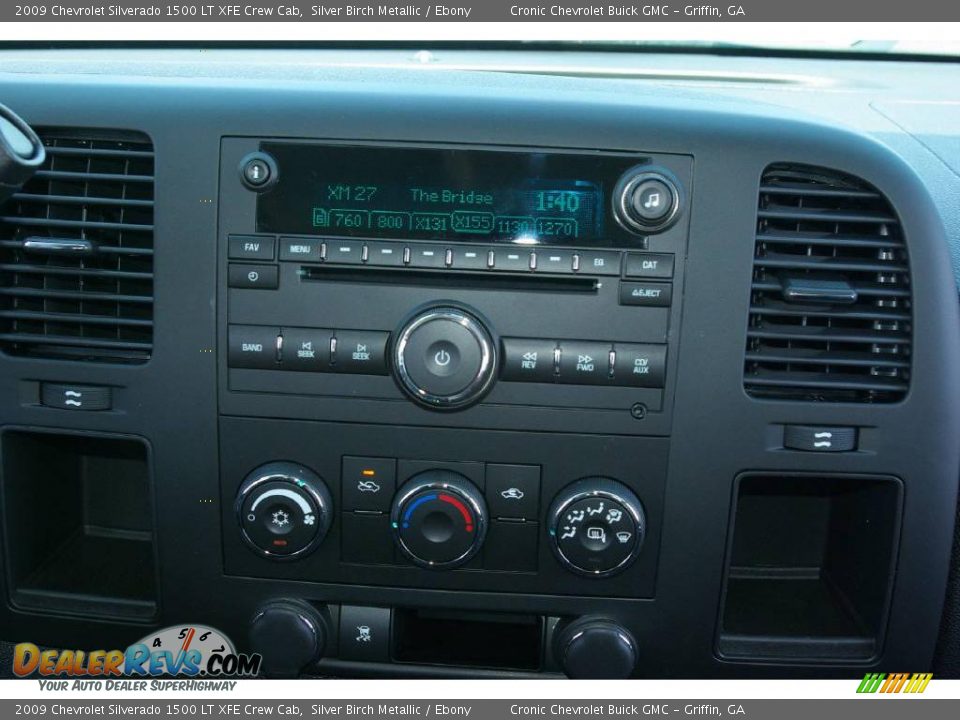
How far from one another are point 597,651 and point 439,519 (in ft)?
1.18

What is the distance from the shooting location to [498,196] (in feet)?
4.74

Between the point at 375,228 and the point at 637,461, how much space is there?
592mm

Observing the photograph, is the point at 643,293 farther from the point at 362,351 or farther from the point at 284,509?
the point at 284,509

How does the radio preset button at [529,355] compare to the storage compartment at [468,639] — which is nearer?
the radio preset button at [529,355]

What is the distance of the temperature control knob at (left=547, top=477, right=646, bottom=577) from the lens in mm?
1488

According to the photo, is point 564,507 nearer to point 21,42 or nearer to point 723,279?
Result: point 723,279

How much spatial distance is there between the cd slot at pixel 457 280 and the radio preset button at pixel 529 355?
3.4 inches

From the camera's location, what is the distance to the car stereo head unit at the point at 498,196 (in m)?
1.44

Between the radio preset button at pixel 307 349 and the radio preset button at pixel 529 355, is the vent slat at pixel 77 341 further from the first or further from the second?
the radio preset button at pixel 529 355

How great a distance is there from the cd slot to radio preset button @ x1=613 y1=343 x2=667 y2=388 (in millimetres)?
112

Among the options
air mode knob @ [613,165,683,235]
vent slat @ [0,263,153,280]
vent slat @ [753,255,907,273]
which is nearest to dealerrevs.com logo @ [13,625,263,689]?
vent slat @ [0,263,153,280]

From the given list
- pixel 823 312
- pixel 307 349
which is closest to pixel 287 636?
pixel 307 349

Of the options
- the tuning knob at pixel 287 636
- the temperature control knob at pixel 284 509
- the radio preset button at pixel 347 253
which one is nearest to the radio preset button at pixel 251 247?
the radio preset button at pixel 347 253

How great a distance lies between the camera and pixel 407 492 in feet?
4.93
